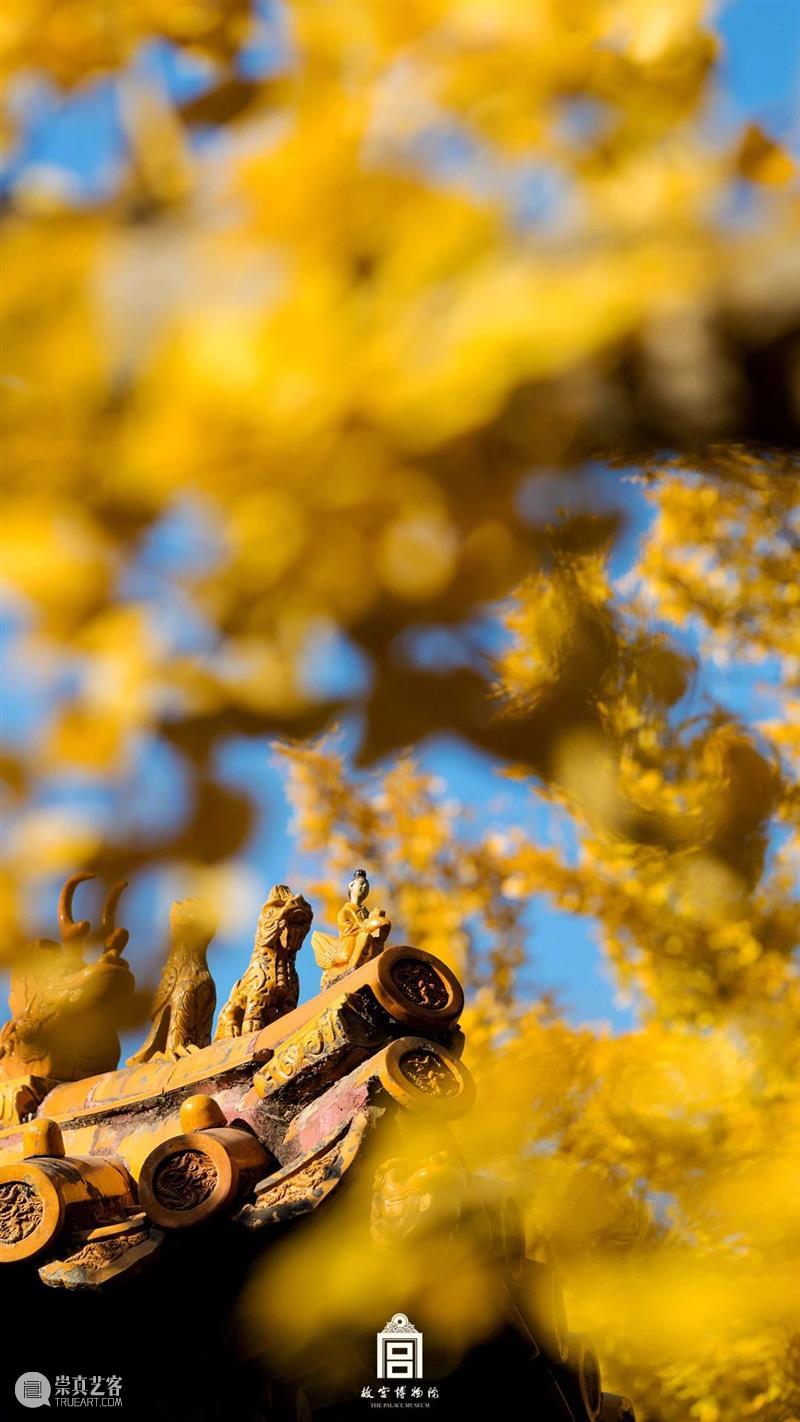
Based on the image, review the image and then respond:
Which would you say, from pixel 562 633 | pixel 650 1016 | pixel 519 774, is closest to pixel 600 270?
pixel 562 633

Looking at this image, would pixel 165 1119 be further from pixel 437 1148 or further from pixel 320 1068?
pixel 437 1148

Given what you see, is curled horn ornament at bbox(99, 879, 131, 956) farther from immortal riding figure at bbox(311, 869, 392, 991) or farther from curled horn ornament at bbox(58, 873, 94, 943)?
immortal riding figure at bbox(311, 869, 392, 991)

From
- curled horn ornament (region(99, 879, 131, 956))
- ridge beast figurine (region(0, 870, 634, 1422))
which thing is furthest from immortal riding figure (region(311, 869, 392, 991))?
curled horn ornament (region(99, 879, 131, 956))

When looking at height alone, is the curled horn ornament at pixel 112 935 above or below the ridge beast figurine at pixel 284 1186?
above

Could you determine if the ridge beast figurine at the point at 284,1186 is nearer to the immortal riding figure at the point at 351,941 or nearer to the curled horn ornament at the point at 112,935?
the immortal riding figure at the point at 351,941

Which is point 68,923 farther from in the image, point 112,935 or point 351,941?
point 351,941

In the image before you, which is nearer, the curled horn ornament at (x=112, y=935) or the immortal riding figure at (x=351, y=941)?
the immortal riding figure at (x=351, y=941)

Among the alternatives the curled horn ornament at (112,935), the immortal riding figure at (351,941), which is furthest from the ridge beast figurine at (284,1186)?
the curled horn ornament at (112,935)

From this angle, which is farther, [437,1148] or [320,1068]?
[320,1068]

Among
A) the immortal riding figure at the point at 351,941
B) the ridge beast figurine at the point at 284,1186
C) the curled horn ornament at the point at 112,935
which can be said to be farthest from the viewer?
the curled horn ornament at the point at 112,935
